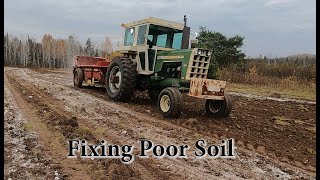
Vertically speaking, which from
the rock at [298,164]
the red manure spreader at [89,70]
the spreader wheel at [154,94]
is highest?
the red manure spreader at [89,70]

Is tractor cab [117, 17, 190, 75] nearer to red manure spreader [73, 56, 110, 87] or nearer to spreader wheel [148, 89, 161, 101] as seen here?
spreader wheel [148, 89, 161, 101]

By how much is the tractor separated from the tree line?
144ft

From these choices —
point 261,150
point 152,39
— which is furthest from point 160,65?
point 261,150

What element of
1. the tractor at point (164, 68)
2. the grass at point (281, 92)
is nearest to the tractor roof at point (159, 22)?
the tractor at point (164, 68)

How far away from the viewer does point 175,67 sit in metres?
8.41

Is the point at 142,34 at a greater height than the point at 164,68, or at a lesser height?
greater

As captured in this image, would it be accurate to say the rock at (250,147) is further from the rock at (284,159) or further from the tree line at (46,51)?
the tree line at (46,51)

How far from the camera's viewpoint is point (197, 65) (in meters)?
7.61

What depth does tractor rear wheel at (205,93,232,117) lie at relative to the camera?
7480 mm

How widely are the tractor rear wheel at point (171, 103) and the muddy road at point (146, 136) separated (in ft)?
0.70

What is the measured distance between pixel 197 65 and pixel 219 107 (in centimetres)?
103

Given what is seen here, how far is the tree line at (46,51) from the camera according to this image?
181 ft

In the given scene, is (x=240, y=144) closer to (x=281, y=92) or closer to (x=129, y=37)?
(x=129, y=37)
